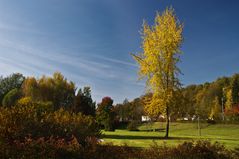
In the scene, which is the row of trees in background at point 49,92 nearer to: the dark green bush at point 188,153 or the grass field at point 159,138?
the grass field at point 159,138

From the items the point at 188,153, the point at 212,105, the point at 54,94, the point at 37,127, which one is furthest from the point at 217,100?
the point at 37,127

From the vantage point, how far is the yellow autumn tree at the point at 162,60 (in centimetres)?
2903

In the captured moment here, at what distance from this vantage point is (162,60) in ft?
95.9

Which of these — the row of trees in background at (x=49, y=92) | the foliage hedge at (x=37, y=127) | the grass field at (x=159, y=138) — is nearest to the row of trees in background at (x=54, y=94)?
the row of trees in background at (x=49, y=92)

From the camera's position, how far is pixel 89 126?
16.6 m

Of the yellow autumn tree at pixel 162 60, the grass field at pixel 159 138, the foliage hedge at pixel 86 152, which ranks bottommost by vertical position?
the foliage hedge at pixel 86 152

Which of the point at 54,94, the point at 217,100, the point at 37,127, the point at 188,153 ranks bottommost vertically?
the point at 188,153

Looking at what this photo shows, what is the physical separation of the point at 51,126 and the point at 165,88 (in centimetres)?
1609

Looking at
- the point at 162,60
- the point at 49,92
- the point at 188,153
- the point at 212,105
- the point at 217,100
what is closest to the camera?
the point at 188,153

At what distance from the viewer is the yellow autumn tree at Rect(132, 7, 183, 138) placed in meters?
29.0

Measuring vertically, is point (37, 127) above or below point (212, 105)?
below

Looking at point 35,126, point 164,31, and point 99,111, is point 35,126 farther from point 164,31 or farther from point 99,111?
point 99,111

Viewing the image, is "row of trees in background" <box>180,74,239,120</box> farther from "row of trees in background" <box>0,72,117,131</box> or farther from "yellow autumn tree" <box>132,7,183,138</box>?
"yellow autumn tree" <box>132,7,183,138</box>

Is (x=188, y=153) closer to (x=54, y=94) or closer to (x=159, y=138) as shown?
(x=159, y=138)
